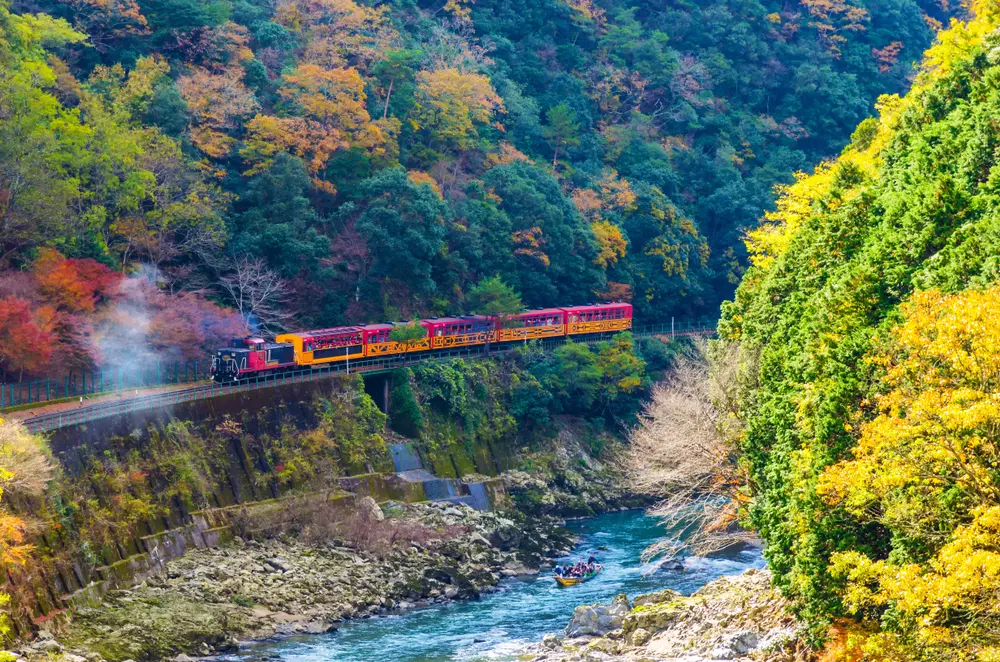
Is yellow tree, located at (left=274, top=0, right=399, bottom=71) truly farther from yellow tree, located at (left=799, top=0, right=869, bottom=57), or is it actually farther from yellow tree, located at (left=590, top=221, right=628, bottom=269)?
yellow tree, located at (left=799, top=0, right=869, bottom=57)

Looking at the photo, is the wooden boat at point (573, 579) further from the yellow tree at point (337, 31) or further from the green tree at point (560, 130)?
the green tree at point (560, 130)

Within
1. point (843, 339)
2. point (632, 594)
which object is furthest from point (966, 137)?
point (632, 594)

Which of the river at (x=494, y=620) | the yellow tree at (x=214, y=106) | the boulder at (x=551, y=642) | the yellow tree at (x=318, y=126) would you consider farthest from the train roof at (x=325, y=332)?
the boulder at (x=551, y=642)

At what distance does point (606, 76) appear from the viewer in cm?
8362

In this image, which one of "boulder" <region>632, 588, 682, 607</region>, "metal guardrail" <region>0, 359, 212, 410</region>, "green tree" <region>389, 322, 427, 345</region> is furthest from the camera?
"green tree" <region>389, 322, 427, 345</region>

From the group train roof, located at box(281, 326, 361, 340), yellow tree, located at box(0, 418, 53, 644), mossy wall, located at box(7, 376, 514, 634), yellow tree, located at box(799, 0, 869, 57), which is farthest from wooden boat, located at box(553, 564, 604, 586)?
yellow tree, located at box(799, 0, 869, 57)

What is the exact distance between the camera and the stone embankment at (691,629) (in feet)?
103

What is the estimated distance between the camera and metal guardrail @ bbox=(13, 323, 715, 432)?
42.7 meters

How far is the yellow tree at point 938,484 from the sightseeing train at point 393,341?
29.9 m

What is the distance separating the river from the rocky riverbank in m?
0.83

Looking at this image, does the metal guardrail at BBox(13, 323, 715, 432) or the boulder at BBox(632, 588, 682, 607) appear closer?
the boulder at BBox(632, 588, 682, 607)

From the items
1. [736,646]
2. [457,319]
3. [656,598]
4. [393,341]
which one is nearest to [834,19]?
[457,319]

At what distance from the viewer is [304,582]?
43250 millimetres

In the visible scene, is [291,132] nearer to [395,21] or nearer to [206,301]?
[206,301]
